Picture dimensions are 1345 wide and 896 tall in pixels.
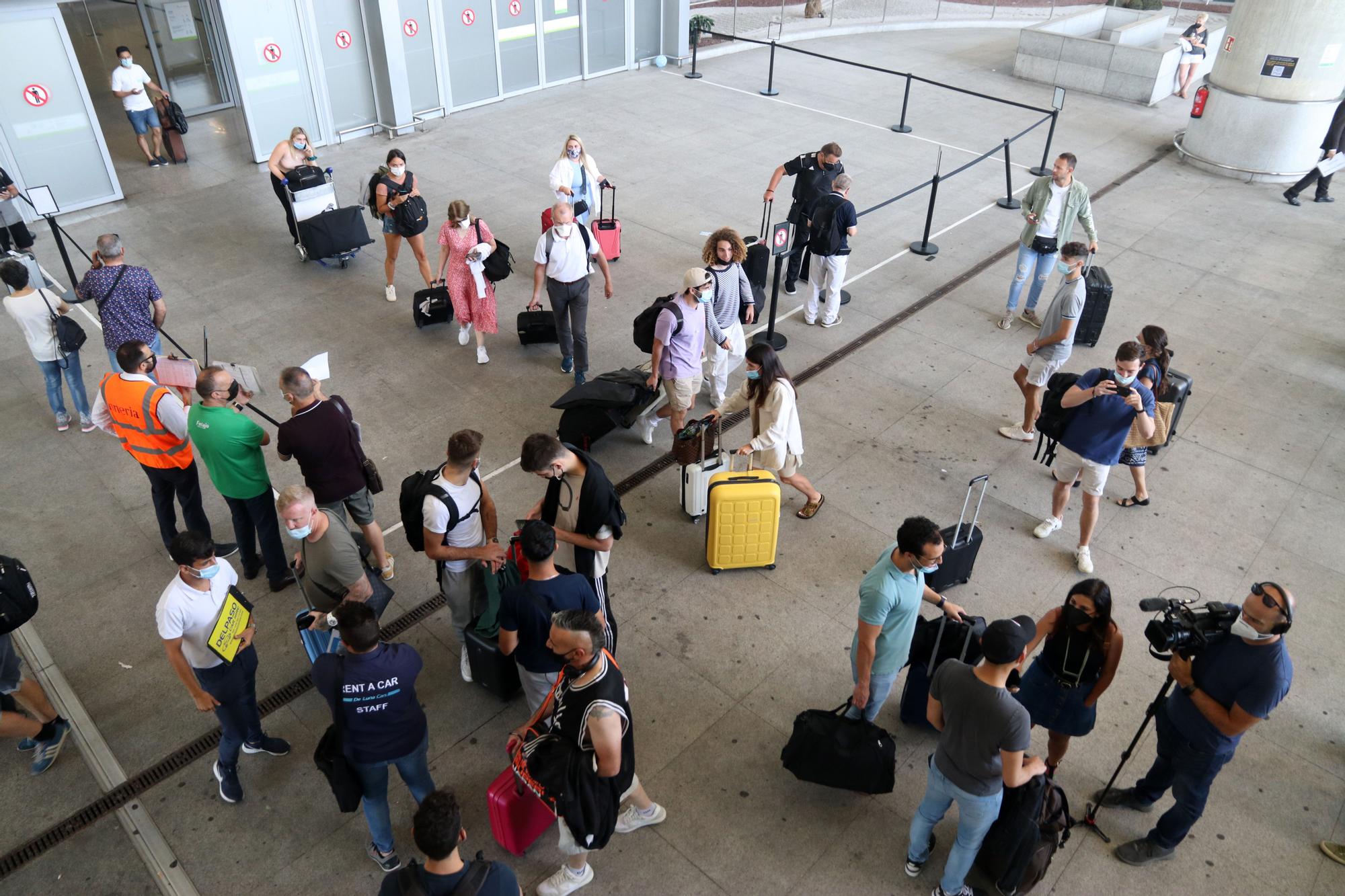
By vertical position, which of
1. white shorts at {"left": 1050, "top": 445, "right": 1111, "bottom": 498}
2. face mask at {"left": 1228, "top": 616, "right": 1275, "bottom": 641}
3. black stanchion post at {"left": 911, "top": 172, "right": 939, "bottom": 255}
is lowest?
black stanchion post at {"left": 911, "top": 172, "right": 939, "bottom": 255}

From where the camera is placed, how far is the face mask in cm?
420

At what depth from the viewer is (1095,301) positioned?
8.84 m

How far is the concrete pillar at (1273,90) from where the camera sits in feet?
43.8

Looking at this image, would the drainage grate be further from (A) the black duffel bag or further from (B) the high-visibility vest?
(A) the black duffel bag

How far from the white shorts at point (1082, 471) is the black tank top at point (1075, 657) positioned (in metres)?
2.23

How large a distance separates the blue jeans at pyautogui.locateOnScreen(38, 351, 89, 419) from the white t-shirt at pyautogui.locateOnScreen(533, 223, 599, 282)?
3.97 metres

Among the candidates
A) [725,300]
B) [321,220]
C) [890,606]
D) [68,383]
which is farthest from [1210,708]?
[321,220]

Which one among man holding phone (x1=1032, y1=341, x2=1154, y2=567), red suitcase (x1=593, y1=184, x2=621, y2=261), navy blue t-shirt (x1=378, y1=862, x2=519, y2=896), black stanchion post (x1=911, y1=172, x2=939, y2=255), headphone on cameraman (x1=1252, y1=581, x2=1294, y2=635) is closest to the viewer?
navy blue t-shirt (x1=378, y1=862, x2=519, y2=896)

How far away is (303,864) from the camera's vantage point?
4824 millimetres

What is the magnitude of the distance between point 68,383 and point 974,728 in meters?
7.79

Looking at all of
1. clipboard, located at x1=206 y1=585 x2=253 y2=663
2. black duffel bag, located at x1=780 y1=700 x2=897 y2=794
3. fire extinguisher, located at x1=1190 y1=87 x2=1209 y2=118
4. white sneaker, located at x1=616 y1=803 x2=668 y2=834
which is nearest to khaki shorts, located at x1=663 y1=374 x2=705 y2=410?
black duffel bag, located at x1=780 y1=700 x2=897 y2=794

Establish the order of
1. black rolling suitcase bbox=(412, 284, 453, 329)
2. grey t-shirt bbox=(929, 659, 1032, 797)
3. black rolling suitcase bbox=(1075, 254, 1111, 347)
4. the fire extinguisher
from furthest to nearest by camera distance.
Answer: the fire extinguisher < black rolling suitcase bbox=(412, 284, 453, 329) < black rolling suitcase bbox=(1075, 254, 1111, 347) < grey t-shirt bbox=(929, 659, 1032, 797)

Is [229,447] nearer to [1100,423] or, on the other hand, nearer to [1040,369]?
[1100,423]

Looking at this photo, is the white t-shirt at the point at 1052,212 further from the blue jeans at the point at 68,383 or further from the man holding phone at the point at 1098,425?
the blue jeans at the point at 68,383
